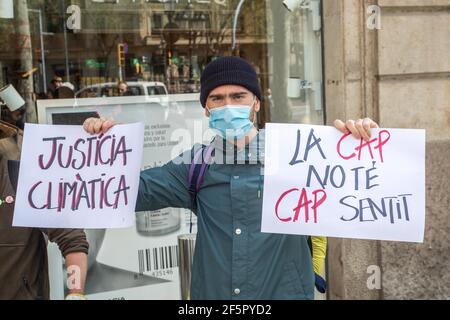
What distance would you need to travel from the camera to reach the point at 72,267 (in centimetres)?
237

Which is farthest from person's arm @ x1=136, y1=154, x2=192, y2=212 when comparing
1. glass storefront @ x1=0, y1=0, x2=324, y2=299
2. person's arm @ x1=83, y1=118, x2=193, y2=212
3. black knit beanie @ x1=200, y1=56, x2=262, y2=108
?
glass storefront @ x1=0, y1=0, x2=324, y2=299

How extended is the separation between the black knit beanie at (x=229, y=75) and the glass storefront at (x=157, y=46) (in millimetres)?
2065

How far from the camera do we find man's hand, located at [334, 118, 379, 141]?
215 centimetres

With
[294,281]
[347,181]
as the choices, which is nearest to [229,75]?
[347,181]

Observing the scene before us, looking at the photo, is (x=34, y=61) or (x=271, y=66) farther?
(x=271, y=66)

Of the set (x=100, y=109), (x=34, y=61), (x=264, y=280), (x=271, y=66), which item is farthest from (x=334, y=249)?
(x=34, y=61)

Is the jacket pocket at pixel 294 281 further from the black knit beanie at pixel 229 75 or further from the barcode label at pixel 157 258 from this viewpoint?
the barcode label at pixel 157 258

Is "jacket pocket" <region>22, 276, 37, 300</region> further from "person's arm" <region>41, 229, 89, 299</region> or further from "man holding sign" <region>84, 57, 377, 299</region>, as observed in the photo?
"man holding sign" <region>84, 57, 377, 299</region>

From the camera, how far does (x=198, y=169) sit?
2236 mm

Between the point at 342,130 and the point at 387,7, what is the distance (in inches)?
90.9

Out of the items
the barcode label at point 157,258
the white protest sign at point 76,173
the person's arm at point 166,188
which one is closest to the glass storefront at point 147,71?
the barcode label at point 157,258

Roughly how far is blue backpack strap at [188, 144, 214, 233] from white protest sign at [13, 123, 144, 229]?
23cm

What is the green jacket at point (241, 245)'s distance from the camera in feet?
6.95
